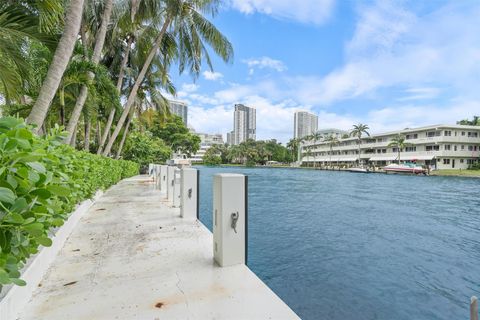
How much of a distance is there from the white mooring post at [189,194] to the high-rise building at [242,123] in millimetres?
125081

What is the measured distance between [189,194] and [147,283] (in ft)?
8.89

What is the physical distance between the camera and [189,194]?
513 centimetres

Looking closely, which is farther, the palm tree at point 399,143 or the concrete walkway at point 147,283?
the palm tree at point 399,143

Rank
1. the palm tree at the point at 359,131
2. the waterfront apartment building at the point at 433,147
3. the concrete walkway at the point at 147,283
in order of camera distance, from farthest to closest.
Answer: the palm tree at the point at 359,131 → the waterfront apartment building at the point at 433,147 → the concrete walkway at the point at 147,283

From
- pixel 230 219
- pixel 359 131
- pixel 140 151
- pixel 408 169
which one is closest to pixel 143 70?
pixel 230 219

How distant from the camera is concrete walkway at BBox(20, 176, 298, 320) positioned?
Result: 6.59 ft

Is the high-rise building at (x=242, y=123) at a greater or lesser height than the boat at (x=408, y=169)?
greater

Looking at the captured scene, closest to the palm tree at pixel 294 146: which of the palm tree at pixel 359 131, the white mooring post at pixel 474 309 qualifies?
the palm tree at pixel 359 131

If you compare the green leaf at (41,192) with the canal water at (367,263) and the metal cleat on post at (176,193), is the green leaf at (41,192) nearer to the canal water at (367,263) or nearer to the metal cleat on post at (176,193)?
the canal water at (367,263)

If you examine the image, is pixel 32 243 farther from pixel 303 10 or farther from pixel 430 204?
pixel 430 204

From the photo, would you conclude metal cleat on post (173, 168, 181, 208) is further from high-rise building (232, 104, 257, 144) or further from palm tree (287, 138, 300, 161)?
high-rise building (232, 104, 257, 144)

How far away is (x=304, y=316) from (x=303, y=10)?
33.0 ft

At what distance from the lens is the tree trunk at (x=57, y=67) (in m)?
3.97

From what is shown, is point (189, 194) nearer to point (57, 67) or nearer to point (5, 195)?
point (57, 67)
